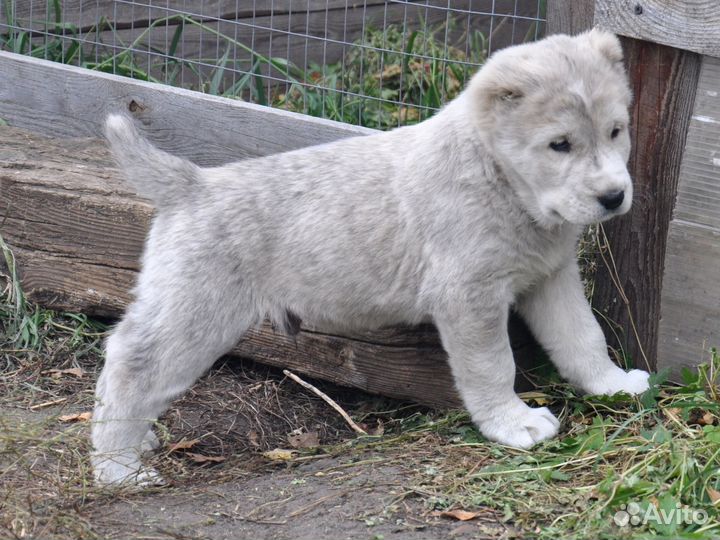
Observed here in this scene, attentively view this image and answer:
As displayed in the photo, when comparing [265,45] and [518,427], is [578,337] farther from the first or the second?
[265,45]

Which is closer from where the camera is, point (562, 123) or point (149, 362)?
point (562, 123)

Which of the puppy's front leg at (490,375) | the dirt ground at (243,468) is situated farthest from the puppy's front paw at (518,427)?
the dirt ground at (243,468)

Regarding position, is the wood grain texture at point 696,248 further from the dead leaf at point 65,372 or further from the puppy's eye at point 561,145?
the dead leaf at point 65,372

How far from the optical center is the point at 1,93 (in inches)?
243

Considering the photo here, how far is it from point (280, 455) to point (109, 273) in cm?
140

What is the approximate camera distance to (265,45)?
23.5 ft

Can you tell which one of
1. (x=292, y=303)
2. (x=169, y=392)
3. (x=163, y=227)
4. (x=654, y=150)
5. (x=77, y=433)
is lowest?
(x=77, y=433)

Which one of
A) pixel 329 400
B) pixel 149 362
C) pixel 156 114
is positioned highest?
pixel 156 114

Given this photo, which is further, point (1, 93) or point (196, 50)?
point (196, 50)

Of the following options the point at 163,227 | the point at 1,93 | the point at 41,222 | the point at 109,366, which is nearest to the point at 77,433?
the point at 109,366

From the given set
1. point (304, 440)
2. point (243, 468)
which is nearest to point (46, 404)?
point (243, 468)

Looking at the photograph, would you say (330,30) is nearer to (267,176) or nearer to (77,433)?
(267,176)

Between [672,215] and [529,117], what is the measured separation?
3.05ft

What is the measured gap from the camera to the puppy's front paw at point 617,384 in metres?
4.34
